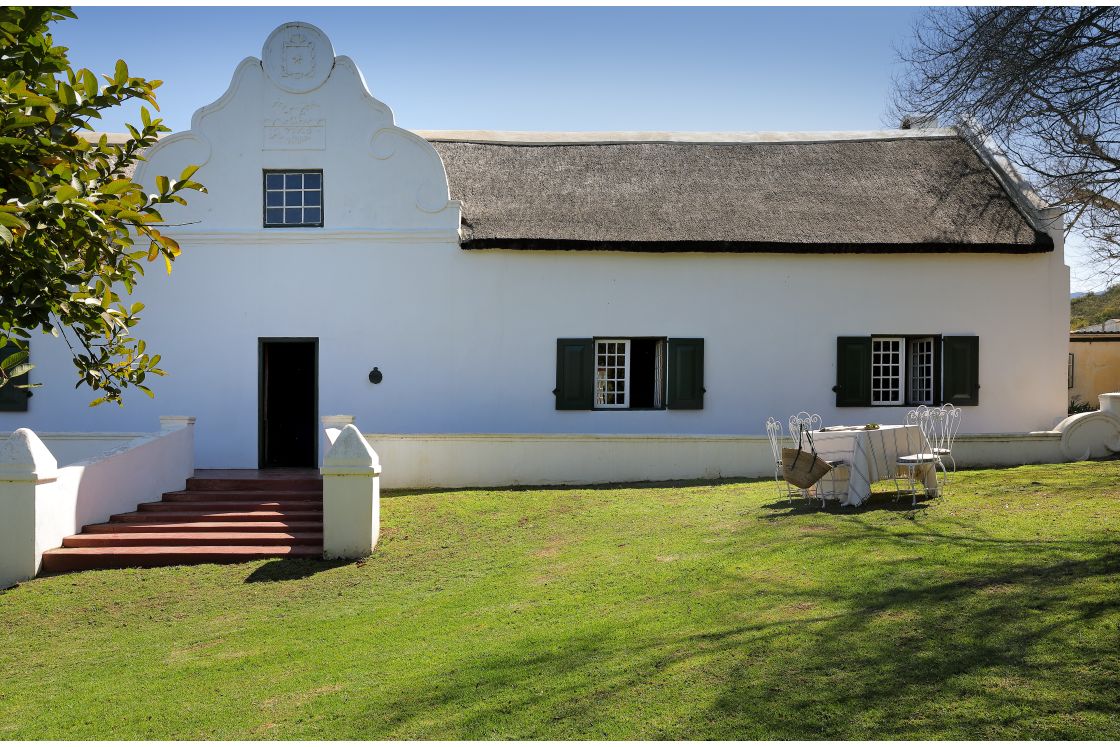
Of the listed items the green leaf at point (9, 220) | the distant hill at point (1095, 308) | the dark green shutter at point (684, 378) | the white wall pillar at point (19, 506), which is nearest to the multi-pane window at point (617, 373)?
the dark green shutter at point (684, 378)

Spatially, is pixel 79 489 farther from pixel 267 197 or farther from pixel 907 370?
pixel 907 370

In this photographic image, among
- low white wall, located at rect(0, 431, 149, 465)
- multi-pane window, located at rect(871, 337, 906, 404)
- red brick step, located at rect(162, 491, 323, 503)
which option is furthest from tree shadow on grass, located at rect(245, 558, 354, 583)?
multi-pane window, located at rect(871, 337, 906, 404)

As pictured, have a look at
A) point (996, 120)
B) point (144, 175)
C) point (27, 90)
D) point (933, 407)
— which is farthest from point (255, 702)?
point (933, 407)

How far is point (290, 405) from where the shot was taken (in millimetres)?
16094

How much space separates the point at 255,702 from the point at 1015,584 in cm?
561

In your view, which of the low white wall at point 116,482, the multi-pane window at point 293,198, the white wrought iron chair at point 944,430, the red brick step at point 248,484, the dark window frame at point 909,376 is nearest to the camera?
the low white wall at point 116,482

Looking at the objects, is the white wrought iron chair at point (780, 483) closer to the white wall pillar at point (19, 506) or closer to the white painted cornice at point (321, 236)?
the white painted cornice at point (321, 236)

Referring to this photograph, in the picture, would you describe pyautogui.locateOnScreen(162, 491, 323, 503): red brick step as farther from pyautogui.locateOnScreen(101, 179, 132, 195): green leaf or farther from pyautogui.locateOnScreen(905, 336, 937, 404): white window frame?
pyautogui.locateOnScreen(905, 336, 937, 404): white window frame

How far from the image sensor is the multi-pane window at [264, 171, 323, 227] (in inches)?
617

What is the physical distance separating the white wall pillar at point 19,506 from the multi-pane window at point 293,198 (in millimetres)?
6015

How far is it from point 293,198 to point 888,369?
10576 millimetres

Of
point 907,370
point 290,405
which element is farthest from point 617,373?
point 290,405

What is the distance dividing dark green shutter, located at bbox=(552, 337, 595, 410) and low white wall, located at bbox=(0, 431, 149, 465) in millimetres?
6497

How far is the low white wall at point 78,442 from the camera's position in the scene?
14.1 m
